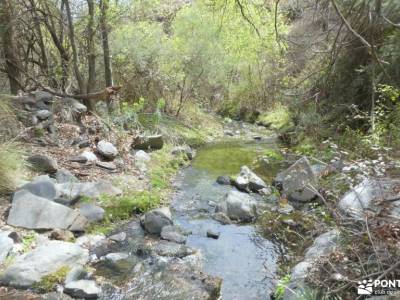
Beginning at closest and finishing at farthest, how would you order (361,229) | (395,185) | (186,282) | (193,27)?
1. (361,229)
2. (395,185)
3. (186,282)
4. (193,27)

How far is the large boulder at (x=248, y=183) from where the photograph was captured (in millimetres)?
8234

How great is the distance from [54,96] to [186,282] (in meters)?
6.16

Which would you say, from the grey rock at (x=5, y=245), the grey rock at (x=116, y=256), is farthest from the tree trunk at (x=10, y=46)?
the grey rock at (x=116, y=256)

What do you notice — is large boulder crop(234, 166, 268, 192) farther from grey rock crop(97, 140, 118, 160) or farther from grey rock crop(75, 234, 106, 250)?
grey rock crop(75, 234, 106, 250)

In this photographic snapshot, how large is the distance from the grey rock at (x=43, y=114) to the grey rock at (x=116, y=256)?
4.18m

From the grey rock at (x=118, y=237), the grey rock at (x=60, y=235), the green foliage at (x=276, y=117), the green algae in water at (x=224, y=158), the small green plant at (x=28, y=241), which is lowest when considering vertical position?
the green foliage at (x=276, y=117)

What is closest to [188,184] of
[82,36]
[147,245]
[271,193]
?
[271,193]

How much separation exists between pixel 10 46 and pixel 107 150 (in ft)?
10.6

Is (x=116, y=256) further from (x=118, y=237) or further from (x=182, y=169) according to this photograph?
(x=182, y=169)

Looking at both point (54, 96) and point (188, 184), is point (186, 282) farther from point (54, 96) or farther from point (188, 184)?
point (54, 96)

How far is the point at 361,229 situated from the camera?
388cm

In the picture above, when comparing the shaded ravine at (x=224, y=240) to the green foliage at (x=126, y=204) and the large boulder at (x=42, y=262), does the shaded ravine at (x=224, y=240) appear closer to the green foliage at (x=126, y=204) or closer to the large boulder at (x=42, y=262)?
the green foliage at (x=126, y=204)

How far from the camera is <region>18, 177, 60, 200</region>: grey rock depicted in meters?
5.75

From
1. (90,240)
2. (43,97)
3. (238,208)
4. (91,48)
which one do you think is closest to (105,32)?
(91,48)
